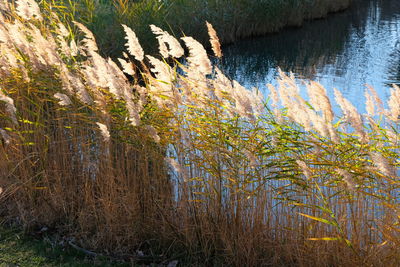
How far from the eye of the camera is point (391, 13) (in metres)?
18.8

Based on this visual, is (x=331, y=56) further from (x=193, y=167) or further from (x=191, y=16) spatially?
(x=193, y=167)

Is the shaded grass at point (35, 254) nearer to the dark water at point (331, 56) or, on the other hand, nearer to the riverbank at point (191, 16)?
the riverbank at point (191, 16)

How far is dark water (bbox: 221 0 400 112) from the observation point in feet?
32.8

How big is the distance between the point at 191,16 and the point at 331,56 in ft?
11.5

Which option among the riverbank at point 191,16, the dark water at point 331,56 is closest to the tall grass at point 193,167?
the riverbank at point 191,16

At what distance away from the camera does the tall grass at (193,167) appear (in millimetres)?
3023

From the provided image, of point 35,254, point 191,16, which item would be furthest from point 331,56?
point 35,254

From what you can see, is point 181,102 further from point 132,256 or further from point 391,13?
point 391,13

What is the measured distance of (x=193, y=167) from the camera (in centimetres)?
358

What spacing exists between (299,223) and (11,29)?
252cm

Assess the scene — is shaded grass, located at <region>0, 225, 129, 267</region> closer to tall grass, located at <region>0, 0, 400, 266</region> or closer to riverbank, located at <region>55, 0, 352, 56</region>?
tall grass, located at <region>0, 0, 400, 266</region>

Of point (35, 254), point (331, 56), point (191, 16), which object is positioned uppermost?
point (191, 16)

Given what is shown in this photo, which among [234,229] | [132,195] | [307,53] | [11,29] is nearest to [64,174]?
[132,195]

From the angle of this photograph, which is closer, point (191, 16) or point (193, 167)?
point (193, 167)
